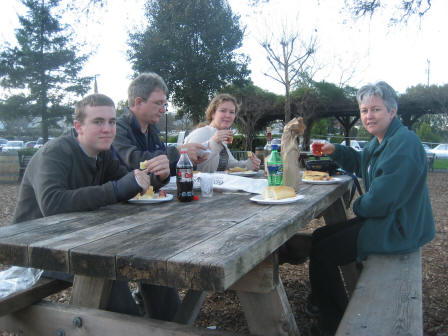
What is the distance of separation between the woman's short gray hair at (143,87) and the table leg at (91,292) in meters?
1.69

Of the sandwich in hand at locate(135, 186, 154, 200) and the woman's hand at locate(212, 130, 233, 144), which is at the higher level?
the woman's hand at locate(212, 130, 233, 144)

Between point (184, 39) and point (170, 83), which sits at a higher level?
point (184, 39)

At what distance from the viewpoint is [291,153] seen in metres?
2.24

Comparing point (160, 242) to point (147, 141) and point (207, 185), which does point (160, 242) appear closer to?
point (207, 185)

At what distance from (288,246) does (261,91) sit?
18710 millimetres

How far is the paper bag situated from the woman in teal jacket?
40cm

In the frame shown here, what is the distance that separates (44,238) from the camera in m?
1.29

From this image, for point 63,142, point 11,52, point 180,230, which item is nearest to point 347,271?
point 180,230

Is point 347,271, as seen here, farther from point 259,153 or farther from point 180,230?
point 180,230

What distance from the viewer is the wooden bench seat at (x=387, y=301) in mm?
1318

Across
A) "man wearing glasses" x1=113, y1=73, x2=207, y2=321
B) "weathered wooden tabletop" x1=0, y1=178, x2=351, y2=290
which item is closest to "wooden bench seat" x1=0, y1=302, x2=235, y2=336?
"weathered wooden tabletop" x1=0, y1=178, x2=351, y2=290

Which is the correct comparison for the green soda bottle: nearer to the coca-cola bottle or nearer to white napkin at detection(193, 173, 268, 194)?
white napkin at detection(193, 173, 268, 194)

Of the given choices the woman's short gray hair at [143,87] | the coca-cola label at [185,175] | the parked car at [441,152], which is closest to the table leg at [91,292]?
the coca-cola label at [185,175]

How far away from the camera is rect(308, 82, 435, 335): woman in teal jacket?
6.75 feet
